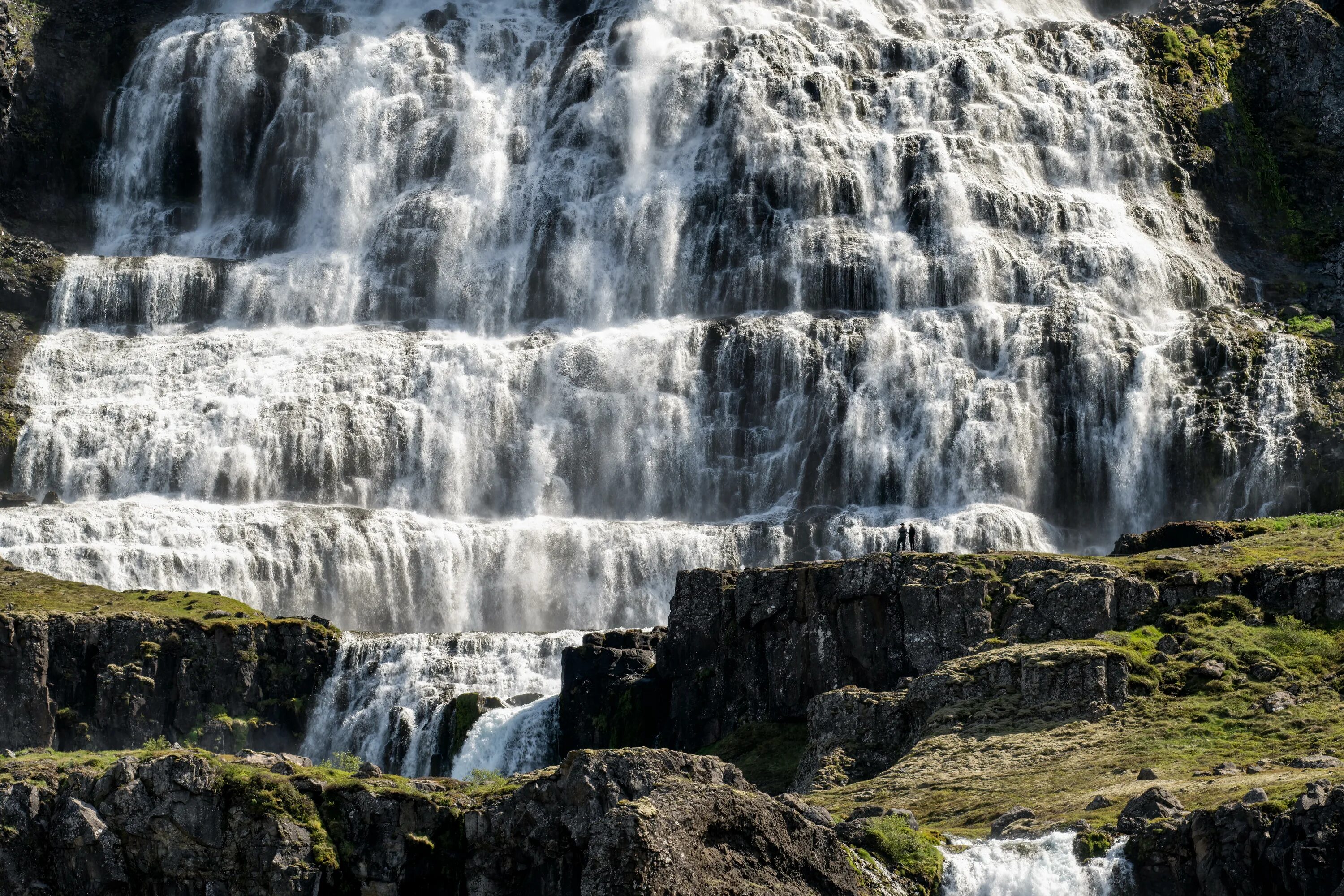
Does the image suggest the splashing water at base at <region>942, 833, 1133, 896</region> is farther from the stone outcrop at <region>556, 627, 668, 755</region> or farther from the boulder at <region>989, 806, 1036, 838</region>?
the stone outcrop at <region>556, 627, 668, 755</region>

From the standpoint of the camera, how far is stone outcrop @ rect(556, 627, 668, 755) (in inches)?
3858

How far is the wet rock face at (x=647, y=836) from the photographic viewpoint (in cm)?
5784

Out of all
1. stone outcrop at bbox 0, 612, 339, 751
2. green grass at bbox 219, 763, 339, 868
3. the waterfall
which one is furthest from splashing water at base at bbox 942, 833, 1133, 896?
stone outcrop at bbox 0, 612, 339, 751

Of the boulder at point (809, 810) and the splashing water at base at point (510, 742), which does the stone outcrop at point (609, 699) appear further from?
the boulder at point (809, 810)

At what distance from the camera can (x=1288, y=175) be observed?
155250 millimetres

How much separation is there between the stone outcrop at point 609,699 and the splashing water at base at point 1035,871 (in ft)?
109

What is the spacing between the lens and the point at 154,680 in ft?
346

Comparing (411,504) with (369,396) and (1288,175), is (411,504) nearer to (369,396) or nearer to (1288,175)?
(369,396)

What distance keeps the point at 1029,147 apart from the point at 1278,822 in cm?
9622

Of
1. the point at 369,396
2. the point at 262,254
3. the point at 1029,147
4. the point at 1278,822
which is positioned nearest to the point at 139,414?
the point at 369,396

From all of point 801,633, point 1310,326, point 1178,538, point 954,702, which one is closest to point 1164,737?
point 954,702

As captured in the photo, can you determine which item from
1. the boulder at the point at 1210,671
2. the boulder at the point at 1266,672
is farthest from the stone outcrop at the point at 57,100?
the boulder at the point at 1266,672

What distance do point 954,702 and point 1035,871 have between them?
19987 mm

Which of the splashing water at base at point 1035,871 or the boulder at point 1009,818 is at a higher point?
the boulder at point 1009,818
